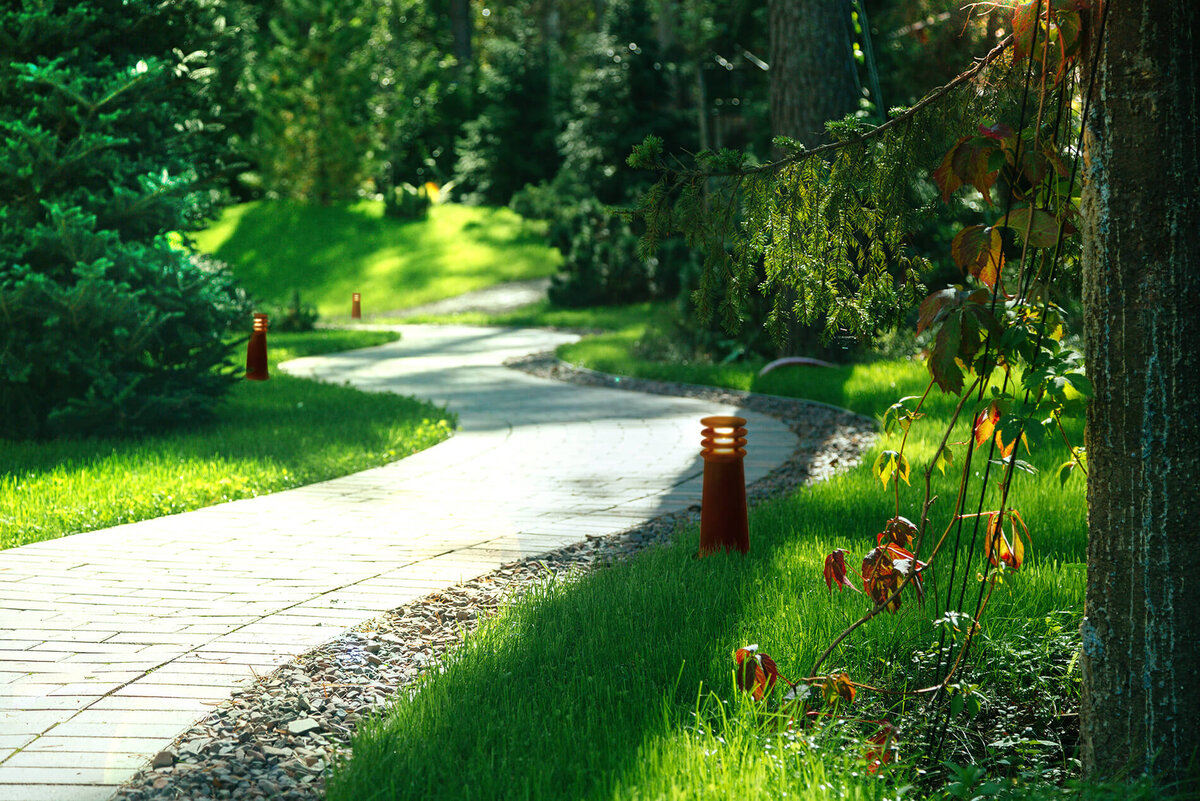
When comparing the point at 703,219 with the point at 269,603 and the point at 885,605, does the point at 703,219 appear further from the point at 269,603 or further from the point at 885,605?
the point at 269,603

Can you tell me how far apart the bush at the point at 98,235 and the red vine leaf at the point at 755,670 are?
6.67m

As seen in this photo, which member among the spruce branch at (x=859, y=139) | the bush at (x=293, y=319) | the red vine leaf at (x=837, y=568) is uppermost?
the spruce branch at (x=859, y=139)

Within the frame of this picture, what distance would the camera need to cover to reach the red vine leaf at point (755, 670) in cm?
316

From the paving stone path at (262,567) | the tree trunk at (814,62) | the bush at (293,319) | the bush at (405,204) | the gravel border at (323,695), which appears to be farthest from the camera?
the bush at (405,204)

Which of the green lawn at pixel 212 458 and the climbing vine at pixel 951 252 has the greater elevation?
the climbing vine at pixel 951 252

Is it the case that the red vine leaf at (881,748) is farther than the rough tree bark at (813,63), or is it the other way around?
the rough tree bark at (813,63)

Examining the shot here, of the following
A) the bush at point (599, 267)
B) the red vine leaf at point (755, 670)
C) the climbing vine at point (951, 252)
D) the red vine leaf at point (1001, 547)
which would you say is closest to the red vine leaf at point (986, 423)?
the climbing vine at point (951, 252)

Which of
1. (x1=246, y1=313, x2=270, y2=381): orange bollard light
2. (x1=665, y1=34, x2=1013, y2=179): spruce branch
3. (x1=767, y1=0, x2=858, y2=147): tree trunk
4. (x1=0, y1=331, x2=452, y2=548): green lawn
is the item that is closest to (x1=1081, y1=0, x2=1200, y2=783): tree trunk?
(x1=665, y1=34, x2=1013, y2=179): spruce branch

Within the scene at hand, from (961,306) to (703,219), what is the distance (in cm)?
126

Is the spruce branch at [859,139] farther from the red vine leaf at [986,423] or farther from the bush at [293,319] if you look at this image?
the bush at [293,319]

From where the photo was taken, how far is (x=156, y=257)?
888 cm

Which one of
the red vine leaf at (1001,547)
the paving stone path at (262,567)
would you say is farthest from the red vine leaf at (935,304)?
the paving stone path at (262,567)

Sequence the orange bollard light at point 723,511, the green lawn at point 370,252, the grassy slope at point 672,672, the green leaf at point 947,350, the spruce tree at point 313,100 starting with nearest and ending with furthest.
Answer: the green leaf at point 947,350 → the grassy slope at point 672,672 → the orange bollard light at point 723,511 → the green lawn at point 370,252 → the spruce tree at point 313,100

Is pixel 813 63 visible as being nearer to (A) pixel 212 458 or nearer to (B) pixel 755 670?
(A) pixel 212 458
